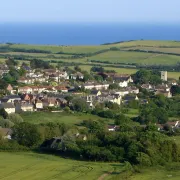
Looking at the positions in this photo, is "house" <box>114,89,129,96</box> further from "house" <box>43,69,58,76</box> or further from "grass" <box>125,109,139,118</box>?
"house" <box>43,69,58,76</box>

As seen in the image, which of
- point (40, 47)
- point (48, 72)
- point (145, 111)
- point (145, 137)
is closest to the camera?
point (145, 137)

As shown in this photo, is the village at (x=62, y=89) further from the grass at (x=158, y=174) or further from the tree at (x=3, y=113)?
the grass at (x=158, y=174)

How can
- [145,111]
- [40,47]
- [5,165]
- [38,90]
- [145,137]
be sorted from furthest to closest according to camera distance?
[40,47], [38,90], [145,111], [145,137], [5,165]

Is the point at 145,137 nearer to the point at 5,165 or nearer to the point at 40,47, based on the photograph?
the point at 5,165

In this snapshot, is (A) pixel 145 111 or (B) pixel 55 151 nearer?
(B) pixel 55 151

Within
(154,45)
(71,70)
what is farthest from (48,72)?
(154,45)

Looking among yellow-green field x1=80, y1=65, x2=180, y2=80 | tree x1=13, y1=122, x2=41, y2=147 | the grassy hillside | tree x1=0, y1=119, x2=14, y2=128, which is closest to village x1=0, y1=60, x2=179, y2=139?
yellow-green field x1=80, y1=65, x2=180, y2=80

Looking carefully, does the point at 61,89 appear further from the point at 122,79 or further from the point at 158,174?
the point at 158,174
